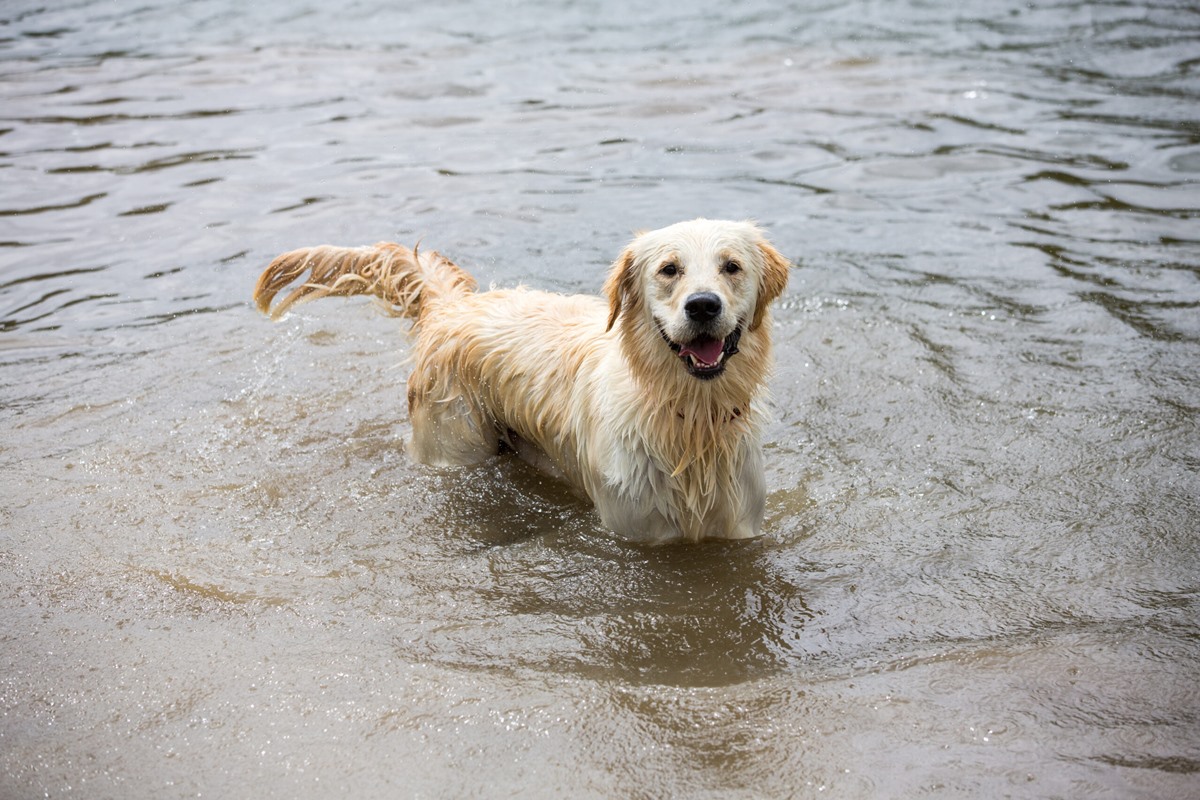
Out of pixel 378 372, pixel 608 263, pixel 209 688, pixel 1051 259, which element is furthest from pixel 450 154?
pixel 209 688

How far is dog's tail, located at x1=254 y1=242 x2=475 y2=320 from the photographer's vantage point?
6746 millimetres

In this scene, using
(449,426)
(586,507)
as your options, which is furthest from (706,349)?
→ (449,426)

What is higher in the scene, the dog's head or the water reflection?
the dog's head

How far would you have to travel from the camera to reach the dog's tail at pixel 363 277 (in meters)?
6.75

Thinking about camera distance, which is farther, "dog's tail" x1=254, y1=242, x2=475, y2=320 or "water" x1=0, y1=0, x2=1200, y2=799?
"dog's tail" x1=254, y1=242, x2=475, y2=320

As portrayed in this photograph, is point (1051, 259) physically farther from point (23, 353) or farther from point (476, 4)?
point (476, 4)

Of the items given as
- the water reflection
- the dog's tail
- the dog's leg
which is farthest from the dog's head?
the dog's tail

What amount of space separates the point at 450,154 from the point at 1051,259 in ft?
20.0

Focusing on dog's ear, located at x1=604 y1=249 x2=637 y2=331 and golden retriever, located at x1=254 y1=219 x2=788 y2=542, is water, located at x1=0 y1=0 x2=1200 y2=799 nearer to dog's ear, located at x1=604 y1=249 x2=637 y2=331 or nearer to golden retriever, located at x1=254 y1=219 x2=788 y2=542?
golden retriever, located at x1=254 y1=219 x2=788 y2=542

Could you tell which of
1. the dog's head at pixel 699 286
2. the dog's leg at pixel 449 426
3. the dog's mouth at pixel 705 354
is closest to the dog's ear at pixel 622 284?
the dog's head at pixel 699 286

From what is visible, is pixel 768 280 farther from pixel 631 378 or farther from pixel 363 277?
pixel 363 277

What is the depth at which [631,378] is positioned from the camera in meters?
5.35

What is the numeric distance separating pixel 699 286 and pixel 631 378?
732 mm

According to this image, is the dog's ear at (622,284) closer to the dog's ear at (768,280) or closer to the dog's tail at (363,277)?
the dog's ear at (768,280)
